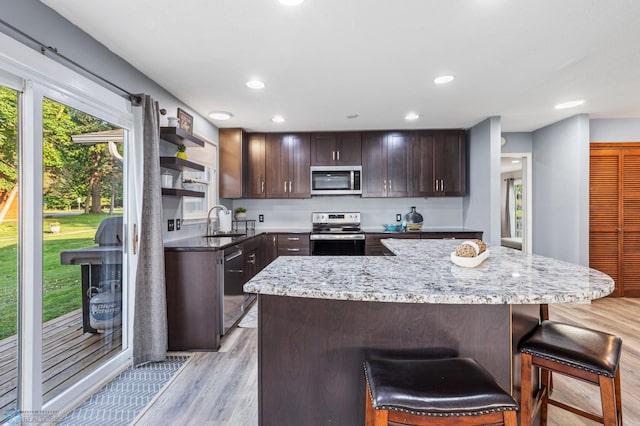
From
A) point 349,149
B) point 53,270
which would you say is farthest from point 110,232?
point 349,149

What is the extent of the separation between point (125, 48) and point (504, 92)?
3257mm

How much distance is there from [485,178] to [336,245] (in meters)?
2.10

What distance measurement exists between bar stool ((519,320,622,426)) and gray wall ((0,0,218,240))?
9.19 ft

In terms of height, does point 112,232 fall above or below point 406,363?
above

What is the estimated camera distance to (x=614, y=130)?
4.12m

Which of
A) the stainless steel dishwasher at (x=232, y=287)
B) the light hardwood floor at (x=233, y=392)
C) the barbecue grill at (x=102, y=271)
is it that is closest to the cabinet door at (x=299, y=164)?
the stainless steel dishwasher at (x=232, y=287)

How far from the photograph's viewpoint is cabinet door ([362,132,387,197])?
4.58 meters

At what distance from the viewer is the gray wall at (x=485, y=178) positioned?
152 inches

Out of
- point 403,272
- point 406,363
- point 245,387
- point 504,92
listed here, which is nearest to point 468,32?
point 504,92

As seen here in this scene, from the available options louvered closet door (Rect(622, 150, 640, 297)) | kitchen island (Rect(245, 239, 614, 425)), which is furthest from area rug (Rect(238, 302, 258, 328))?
louvered closet door (Rect(622, 150, 640, 297))

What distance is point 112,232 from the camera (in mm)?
2373

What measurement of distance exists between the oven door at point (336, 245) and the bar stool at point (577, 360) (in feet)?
9.70

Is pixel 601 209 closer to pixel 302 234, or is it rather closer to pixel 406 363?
pixel 302 234

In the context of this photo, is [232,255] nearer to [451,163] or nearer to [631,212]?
[451,163]
